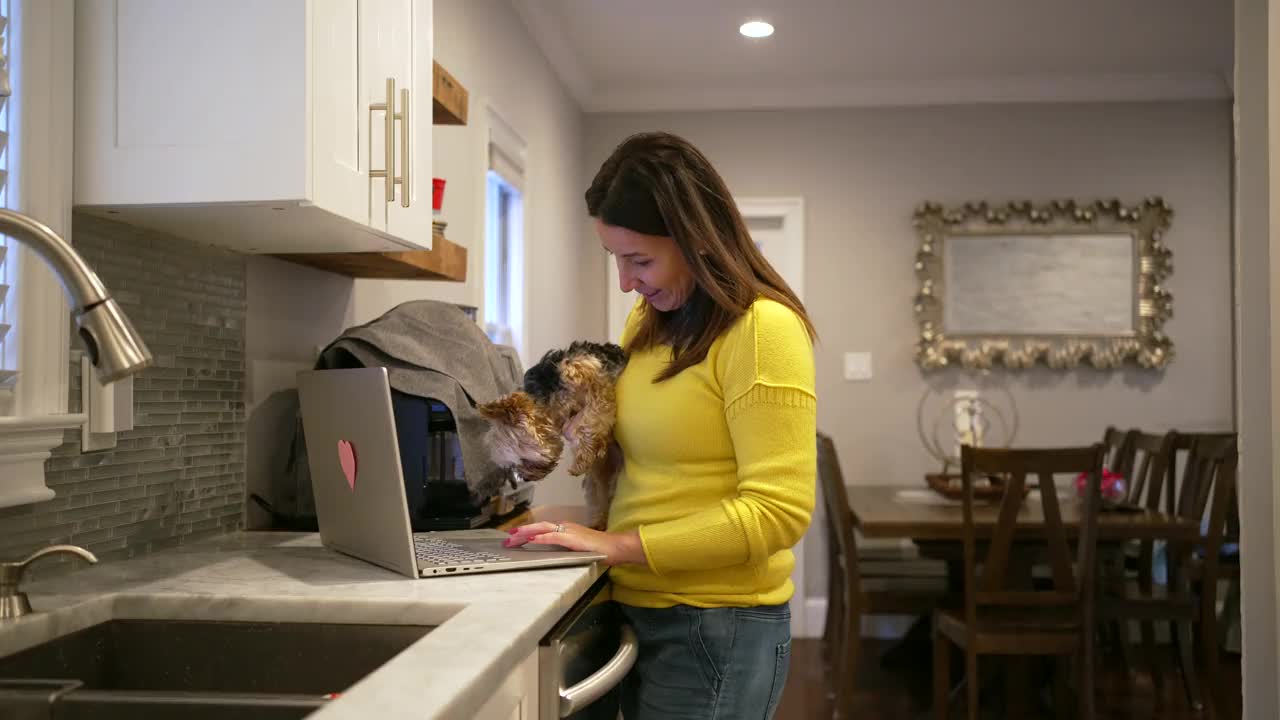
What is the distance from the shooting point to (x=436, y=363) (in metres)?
1.81

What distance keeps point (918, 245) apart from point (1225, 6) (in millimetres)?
1563

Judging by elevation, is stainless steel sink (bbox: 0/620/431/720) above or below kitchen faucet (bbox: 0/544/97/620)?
below

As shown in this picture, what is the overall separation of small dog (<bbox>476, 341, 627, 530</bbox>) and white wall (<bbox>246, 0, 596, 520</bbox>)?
0.63 metres

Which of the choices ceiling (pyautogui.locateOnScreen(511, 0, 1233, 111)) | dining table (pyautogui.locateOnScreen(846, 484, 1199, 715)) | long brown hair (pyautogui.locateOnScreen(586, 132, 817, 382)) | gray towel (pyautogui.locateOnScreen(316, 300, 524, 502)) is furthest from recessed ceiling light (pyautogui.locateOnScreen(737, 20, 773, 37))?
long brown hair (pyautogui.locateOnScreen(586, 132, 817, 382))

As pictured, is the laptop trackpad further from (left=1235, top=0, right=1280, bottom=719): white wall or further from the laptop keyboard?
(left=1235, top=0, right=1280, bottom=719): white wall

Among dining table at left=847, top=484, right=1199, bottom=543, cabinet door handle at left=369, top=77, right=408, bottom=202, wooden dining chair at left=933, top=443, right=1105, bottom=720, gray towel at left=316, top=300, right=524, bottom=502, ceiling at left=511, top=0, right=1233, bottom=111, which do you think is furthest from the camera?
ceiling at left=511, top=0, right=1233, bottom=111

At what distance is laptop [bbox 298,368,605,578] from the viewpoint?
1.27m

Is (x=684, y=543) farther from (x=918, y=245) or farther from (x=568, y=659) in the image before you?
(x=918, y=245)

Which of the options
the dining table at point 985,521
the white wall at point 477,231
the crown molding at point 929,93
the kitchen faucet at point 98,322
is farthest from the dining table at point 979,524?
the kitchen faucet at point 98,322

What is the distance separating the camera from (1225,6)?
4.09 metres

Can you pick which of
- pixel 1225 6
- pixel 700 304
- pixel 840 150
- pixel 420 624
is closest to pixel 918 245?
pixel 840 150

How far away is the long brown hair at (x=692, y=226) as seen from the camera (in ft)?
4.48

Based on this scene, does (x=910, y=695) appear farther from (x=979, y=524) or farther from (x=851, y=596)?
(x=979, y=524)

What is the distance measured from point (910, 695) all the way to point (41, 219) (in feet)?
11.6
